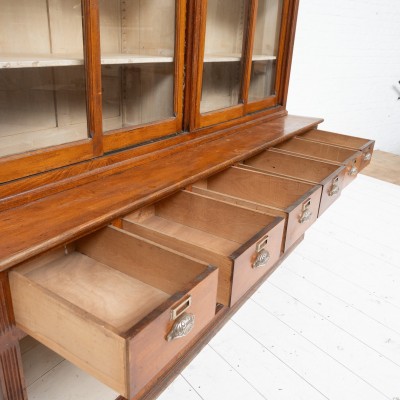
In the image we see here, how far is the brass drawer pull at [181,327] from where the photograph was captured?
820 mm

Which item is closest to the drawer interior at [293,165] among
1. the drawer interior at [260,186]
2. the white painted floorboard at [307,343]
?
the drawer interior at [260,186]

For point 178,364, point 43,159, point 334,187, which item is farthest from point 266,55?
point 178,364

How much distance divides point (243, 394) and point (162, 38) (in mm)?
1278

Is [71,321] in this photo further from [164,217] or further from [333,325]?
[333,325]

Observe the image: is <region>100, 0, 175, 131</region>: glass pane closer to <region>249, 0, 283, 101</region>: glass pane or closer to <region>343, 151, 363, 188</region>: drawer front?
<region>249, 0, 283, 101</region>: glass pane

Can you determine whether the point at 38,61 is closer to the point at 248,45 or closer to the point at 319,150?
the point at 248,45

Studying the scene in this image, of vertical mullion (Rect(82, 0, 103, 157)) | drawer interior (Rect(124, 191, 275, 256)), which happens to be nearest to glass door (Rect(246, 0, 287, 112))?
drawer interior (Rect(124, 191, 275, 256))

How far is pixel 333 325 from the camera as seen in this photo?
185 centimetres

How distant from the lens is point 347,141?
2016mm

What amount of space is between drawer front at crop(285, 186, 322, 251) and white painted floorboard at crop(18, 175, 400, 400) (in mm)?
582

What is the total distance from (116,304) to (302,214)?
0.65 metres

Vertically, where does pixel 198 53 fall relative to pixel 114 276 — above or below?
above

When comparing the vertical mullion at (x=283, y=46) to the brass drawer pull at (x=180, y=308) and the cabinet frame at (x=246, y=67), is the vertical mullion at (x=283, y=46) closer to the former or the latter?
the cabinet frame at (x=246, y=67)

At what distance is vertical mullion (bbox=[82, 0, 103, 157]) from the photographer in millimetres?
1084
